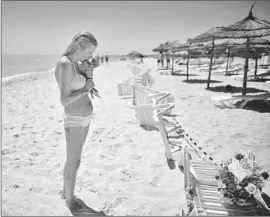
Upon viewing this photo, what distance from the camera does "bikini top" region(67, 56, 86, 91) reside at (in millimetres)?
2076

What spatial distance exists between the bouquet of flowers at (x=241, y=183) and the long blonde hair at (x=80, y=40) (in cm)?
194

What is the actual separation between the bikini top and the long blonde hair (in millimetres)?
184

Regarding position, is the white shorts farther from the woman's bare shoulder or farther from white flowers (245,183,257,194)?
white flowers (245,183,257,194)

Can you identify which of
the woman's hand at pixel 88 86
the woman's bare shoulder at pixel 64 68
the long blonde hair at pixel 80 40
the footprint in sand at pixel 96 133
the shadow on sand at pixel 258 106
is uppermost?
the long blonde hair at pixel 80 40

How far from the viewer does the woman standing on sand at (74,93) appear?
79.9 inches

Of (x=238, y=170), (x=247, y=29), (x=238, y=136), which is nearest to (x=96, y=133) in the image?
(x=238, y=136)

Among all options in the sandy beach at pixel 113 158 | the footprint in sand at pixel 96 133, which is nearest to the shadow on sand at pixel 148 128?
the sandy beach at pixel 113 158

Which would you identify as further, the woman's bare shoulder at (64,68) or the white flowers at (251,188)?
the white flowers at (251,188)

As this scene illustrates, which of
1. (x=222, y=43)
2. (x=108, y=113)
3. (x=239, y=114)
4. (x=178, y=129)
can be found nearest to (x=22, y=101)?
Result: (x=108, y=113)

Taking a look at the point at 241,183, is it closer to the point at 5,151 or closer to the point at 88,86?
the point at 88,86

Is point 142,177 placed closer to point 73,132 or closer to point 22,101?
point 73,132

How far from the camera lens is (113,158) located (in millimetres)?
3729

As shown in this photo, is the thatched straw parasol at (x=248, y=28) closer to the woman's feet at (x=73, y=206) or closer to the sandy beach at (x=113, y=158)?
the sandy beach at (x=113, y=158)

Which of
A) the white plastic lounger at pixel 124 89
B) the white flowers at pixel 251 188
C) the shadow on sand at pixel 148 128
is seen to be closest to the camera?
the white flowers at pixel 251 188
